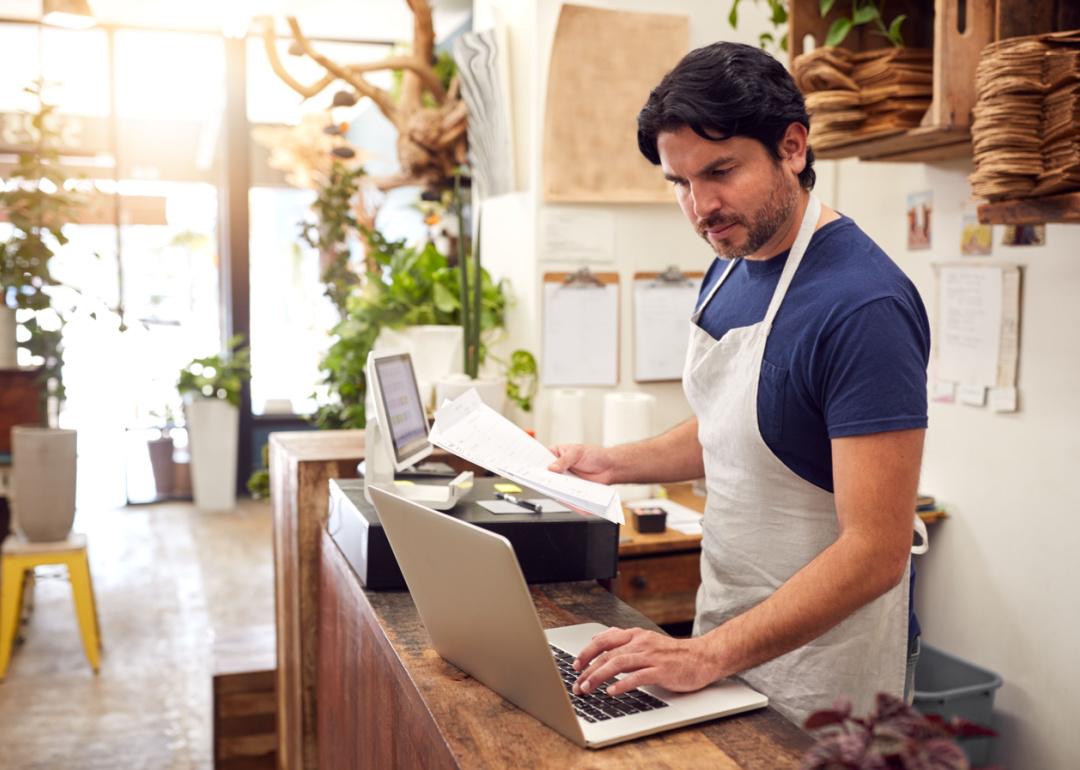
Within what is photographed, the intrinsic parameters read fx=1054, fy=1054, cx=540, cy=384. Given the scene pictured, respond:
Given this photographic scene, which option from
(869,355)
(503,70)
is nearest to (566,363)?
(503,70)

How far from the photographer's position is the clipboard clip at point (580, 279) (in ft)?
10.9

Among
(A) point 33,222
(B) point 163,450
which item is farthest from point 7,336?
(B) point 163,450

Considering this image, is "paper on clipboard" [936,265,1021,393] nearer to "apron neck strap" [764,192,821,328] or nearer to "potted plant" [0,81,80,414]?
"apron neck strap" [764,192,821,328]

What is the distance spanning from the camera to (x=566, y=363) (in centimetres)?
336

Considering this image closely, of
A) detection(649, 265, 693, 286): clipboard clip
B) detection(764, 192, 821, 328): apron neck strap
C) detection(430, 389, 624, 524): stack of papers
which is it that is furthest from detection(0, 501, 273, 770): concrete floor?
detection(764, 192, 821, 328): apron neck strap

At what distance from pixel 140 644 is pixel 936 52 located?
389 cm

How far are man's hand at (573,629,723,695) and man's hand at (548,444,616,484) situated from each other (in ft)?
1.78

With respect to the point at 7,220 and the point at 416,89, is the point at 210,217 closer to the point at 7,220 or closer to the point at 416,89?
the point at 7,220

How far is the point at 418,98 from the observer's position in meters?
4.13

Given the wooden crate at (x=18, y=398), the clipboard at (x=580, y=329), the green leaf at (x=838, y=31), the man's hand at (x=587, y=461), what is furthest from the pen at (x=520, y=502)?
the wooden crate at (x=18, y=398)

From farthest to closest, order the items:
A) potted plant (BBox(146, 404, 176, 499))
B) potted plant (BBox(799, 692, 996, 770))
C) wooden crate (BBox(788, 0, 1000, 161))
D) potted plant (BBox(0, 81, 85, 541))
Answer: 1. potted plant (BBox(146, 404, 176, 499))
2. potted plant (BBox(0, 81, 85, 541))
3. wooden crate (BBox(788, 0, 1000, 161))
4. potted plant (BBox(799, 692, 996, 770))

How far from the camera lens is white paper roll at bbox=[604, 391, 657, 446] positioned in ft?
10.1

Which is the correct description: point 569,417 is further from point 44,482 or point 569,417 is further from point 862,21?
point 44,482

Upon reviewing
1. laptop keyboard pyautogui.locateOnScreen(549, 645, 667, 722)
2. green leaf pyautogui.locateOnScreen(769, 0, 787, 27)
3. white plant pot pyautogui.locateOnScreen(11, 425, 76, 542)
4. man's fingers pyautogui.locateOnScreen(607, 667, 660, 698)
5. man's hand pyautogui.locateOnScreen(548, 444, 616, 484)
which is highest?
green leaf pyautogui.locateOnScreen(769, 0, 787, 27)
